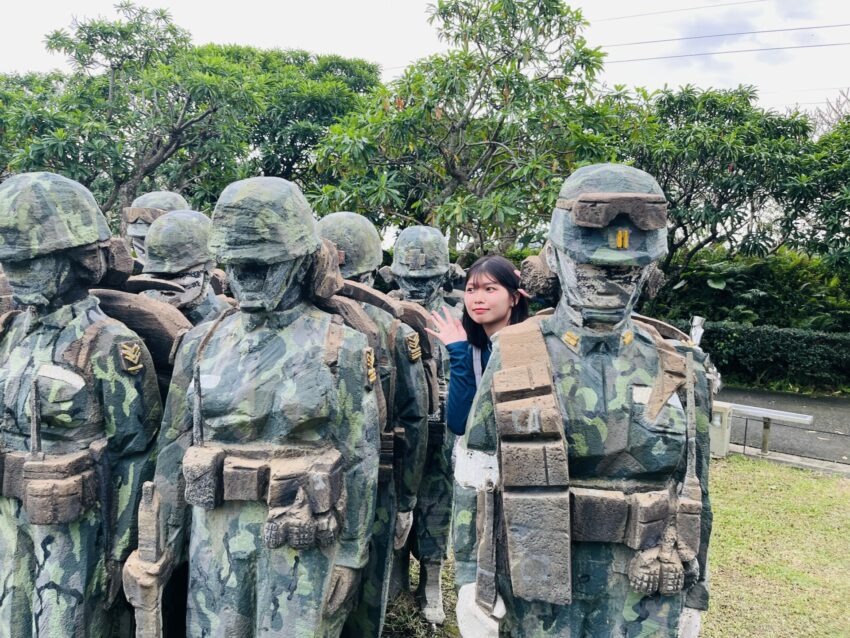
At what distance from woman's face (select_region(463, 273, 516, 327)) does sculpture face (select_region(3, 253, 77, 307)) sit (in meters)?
2.20

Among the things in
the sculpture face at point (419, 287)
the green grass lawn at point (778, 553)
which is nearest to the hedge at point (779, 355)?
the green grass lawn at point (778, 553)

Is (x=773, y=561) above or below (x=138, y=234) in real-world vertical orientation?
below

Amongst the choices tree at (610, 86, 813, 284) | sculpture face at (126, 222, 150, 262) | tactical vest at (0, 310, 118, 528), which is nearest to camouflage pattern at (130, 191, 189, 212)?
sculpture face at (126, 222, 150, 262)

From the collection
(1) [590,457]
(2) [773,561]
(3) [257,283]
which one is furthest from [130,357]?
(2) [773,561]

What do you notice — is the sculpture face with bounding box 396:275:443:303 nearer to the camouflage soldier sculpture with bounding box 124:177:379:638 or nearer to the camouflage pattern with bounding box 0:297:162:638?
the camouflage soldier sculpture with bounding box 124:177:379:638

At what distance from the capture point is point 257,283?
308 cm

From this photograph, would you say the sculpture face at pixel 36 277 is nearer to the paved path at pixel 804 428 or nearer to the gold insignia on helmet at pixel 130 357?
the gold insignia on helmet at pixel 130 357

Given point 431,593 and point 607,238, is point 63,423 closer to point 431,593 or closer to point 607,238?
point 607,238

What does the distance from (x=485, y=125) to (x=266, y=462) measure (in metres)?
9.16

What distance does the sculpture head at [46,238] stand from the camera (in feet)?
10.6

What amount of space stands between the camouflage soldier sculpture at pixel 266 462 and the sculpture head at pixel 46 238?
0.84 metres

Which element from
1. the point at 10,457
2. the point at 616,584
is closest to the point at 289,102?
the point at 10,457

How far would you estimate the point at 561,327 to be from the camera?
9.41 feet

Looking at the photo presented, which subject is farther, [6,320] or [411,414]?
[411,414]
